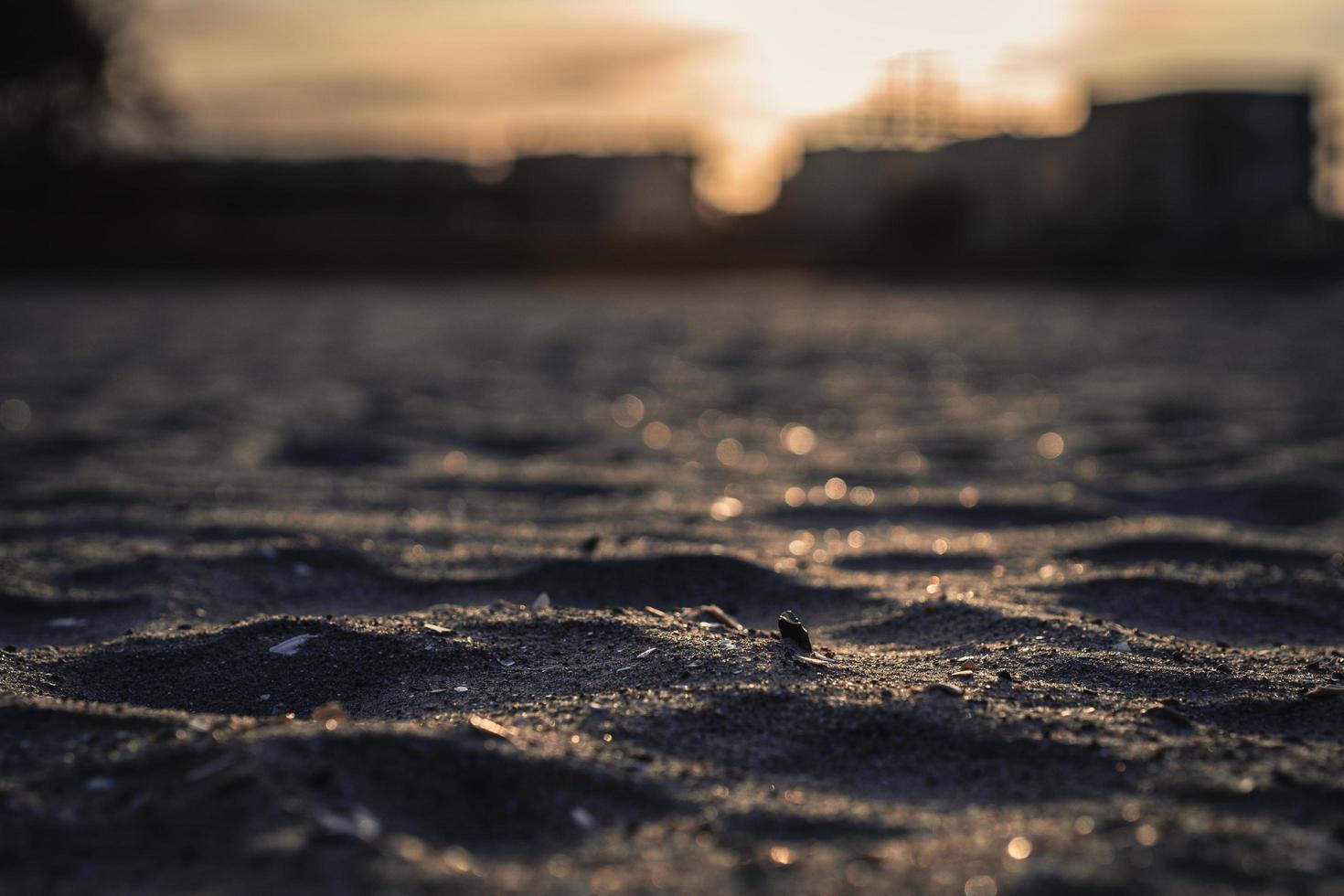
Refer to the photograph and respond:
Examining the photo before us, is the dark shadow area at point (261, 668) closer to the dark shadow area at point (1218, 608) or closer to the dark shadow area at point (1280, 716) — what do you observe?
the dark shadow area at point (1280, 716)

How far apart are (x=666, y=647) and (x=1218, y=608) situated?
0.98m

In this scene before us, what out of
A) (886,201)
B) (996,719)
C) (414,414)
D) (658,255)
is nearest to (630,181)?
(886,201)

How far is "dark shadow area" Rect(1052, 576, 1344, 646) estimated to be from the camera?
1.76 meters

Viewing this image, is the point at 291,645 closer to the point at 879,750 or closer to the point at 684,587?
the point at 684,587

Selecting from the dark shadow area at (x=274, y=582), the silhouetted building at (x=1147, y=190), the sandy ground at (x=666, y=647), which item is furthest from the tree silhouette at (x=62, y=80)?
the dark shadow area at (x=274, y=582)

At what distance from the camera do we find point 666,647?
4.93 feet

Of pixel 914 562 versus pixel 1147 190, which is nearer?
pixel 914 562

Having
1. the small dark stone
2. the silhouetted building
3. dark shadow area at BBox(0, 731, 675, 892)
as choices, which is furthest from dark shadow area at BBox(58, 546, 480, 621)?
the silhouetted building

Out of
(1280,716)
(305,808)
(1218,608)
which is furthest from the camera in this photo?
(1218,608)

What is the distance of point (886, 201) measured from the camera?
2922 cm

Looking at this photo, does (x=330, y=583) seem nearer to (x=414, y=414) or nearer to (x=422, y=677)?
(x=422, y=677)

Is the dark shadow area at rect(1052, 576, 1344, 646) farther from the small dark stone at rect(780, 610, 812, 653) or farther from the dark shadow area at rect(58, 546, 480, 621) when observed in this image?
the dark shadow area at rect(58, 546, 480, 621)

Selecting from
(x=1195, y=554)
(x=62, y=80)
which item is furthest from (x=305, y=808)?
(x=62, y=80)

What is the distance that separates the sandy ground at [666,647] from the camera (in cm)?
97
